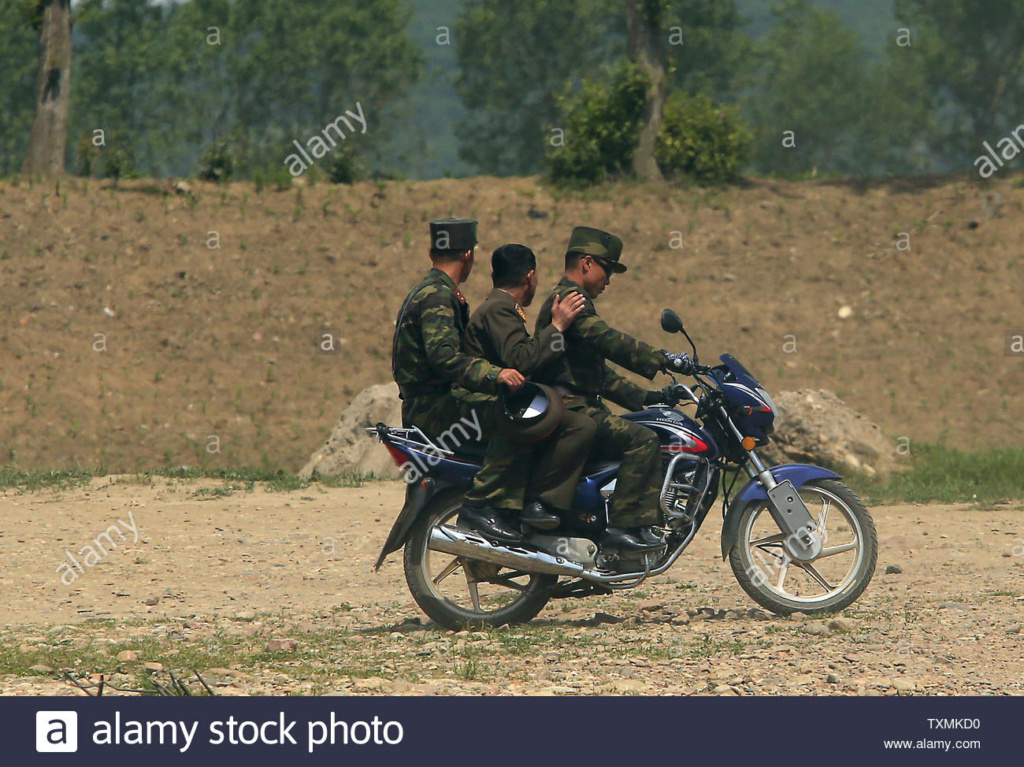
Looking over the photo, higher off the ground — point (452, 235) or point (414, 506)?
point (452, 235)

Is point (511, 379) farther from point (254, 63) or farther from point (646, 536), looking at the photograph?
point (254, 63)

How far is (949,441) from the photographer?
53.0 ft

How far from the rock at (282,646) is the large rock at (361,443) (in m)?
7.33

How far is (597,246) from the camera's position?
6902 millimetres

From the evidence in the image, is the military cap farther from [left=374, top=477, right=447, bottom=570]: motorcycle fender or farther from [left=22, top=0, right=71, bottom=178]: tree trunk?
[left=22, top=0, right=71, bottom=178]: tree trunk

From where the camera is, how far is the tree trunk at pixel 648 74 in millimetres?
21953

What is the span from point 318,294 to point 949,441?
8944 mm

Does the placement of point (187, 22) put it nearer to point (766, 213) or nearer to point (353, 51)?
point (353, 51)

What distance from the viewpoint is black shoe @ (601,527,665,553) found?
6695mm

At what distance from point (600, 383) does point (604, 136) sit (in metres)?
15.7

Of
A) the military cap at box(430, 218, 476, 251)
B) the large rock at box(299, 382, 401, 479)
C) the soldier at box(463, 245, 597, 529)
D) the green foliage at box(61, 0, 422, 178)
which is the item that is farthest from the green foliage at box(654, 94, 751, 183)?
the green foliage at box(61, 0, 422, 178)

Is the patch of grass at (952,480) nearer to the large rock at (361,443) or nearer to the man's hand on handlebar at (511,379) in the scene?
the large rock at (361,443)

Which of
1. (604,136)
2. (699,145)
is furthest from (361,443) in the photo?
(699,145)
